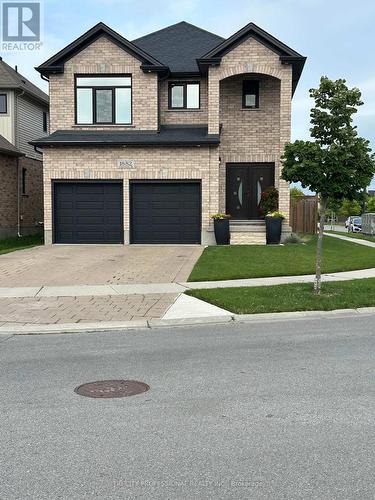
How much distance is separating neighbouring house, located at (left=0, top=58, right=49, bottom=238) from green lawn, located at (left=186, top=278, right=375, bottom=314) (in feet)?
60.2

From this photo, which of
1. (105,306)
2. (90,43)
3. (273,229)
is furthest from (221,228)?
(105,306)

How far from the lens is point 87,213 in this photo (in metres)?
24.3

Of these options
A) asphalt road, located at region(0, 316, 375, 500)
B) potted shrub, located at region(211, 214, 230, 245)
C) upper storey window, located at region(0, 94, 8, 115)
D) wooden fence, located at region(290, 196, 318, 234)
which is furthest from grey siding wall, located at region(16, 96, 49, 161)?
asphalt road, located at region(0, 316, 375, 500)

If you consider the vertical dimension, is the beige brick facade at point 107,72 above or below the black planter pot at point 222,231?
above

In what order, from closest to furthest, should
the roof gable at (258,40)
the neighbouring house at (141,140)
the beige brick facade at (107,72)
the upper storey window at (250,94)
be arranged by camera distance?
1. the roof gable at (258,40)
2. the neighbouring house at (141,140)
3. the beige brick facade at (107,72)
4. the upper storey window at (250,94)

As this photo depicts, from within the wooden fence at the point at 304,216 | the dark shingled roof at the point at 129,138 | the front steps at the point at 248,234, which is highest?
the dark shingled roof at the point at 129,138

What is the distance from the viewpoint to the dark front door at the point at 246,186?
2581cm

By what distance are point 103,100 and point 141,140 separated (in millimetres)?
3087

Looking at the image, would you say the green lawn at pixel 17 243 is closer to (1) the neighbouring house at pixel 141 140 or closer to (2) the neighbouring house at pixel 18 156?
(2) the neighbouring house at pixel 18 156

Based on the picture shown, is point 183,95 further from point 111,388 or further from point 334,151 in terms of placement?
point 111,388

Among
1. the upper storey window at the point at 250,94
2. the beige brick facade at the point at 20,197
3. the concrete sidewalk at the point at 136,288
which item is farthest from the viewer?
the beige brick facade at the point at 20,197

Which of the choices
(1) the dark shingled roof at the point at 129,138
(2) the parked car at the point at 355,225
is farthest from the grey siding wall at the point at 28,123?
(2) the parked car at the point at 355,225

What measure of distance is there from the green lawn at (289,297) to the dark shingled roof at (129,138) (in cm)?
1173

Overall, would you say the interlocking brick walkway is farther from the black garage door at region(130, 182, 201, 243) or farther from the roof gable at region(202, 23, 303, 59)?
the roof gable at region(202, 23, 303, 59)
